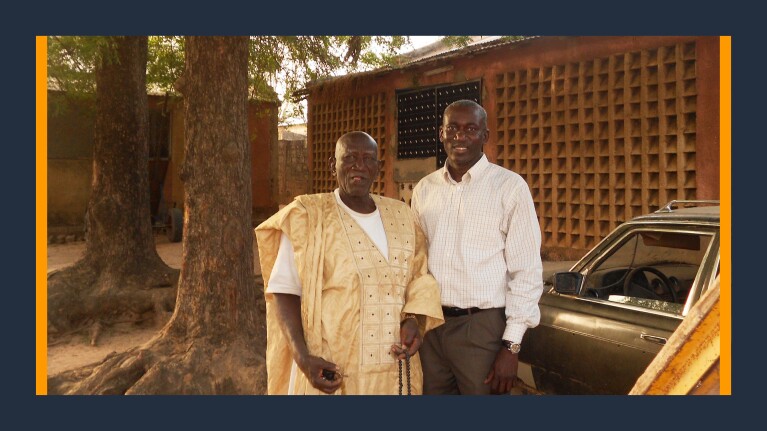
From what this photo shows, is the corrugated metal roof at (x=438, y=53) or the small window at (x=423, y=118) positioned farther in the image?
the small window at (x=423, y=118)

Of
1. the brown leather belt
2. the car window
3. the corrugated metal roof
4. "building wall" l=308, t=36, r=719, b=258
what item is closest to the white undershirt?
the brown leather belt

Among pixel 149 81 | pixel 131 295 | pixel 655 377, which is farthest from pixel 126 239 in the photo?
pixel 655 377

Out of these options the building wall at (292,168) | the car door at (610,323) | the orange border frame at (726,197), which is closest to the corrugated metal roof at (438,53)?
the car door at (610,323)

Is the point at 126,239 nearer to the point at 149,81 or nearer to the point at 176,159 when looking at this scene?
the point at 149,81

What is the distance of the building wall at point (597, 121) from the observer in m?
6.35

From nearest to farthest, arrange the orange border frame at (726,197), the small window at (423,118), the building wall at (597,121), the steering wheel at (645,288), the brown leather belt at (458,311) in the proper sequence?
the orange border frame at (726,197), the brown leather belt at (458,311), the steering wheel at (645,288), the building wall at (597,121), the small window at (423,118)

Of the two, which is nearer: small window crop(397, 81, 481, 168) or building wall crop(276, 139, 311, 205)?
small window crop(397, 81, 481, 168)

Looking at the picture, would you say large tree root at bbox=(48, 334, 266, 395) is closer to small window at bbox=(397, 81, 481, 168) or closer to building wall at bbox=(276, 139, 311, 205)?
small window at bbox=(397, 81, 481, 168)

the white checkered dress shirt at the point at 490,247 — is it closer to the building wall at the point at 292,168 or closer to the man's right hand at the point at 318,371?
the man's right hand at the point at 318,371

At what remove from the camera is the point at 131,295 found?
638 cm

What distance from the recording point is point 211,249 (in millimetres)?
4266

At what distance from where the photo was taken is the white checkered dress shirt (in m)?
Result: 2.28

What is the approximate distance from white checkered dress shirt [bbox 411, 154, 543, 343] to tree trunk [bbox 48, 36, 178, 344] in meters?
4.63

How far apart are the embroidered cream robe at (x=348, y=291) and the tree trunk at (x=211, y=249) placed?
2.08m
